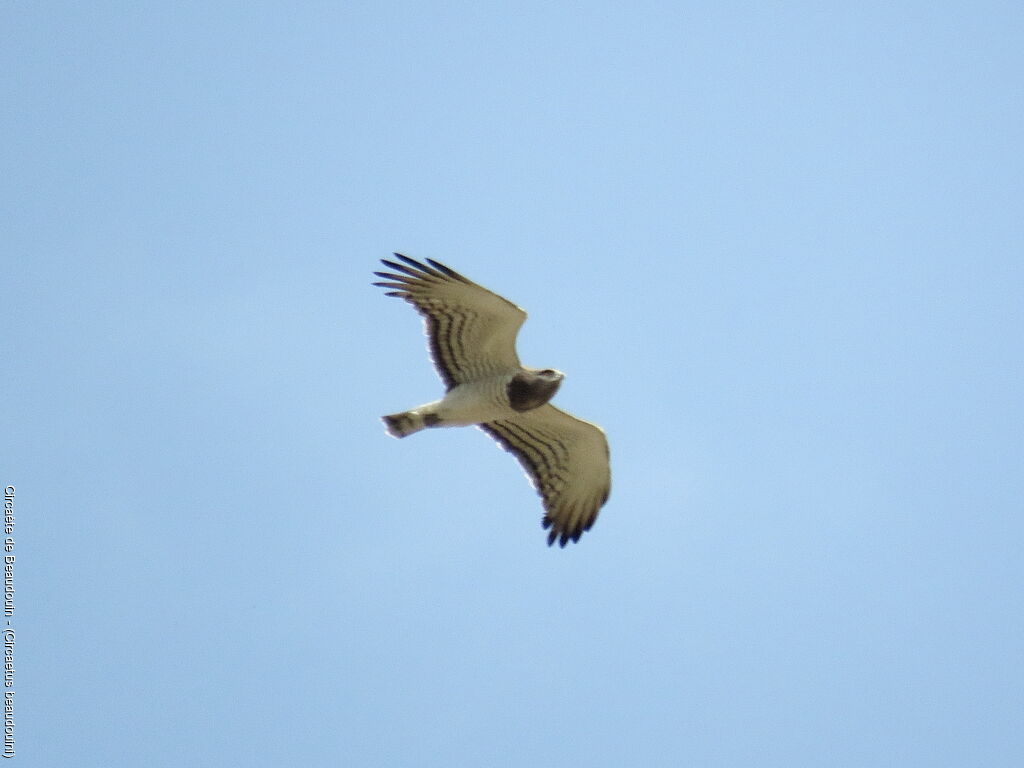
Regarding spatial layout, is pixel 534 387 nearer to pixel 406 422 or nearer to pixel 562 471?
pixel 406 422

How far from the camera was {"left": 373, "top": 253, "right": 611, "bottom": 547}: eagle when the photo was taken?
14375mm

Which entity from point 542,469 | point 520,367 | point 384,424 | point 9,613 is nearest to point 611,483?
point 542,469

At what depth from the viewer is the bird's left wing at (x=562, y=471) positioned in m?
15.6

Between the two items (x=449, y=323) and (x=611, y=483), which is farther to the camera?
(x=611, y=483)

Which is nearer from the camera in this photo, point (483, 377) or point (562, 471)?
point (483, 377)

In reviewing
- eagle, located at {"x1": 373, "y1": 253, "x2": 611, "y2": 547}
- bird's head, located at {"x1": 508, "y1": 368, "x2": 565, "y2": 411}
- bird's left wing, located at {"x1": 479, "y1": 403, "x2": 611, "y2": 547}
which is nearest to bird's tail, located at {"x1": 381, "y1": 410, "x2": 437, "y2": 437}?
eagle, located at {"x1": 373, "y1": 253, "x2": 611, "y2": 547}

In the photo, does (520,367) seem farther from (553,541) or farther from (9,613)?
(9,613)

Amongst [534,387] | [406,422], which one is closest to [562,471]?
[534,387]

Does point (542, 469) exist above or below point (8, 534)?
above

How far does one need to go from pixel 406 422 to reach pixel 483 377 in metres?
1.01

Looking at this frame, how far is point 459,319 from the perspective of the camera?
14.6 m

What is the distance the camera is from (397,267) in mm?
14445

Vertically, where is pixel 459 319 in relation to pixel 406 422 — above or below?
above

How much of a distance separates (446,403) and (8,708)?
6125 mm
